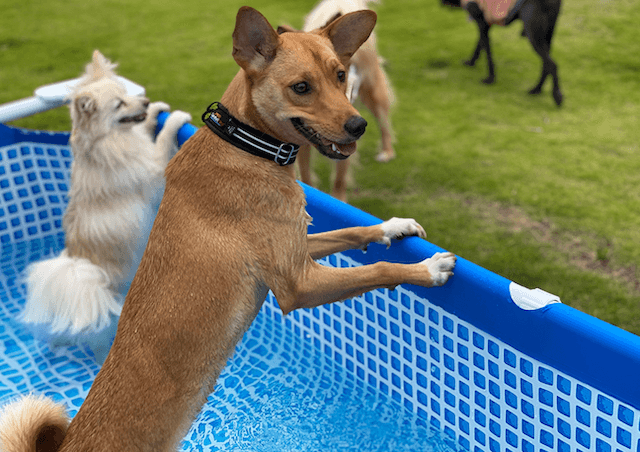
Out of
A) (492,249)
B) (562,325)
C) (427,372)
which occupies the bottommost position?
(492,249)

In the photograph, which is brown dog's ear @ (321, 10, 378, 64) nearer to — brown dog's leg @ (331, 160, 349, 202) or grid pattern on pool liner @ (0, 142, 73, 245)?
brown dog's leg @ (331, 160, 349, 202)

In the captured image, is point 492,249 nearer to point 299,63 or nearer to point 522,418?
point 522,418

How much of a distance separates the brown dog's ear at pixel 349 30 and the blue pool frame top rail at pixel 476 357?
0.58 metres

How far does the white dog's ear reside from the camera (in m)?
2.34

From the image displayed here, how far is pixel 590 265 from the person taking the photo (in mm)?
2982

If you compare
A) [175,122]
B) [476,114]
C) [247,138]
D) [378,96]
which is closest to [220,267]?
[247,138]

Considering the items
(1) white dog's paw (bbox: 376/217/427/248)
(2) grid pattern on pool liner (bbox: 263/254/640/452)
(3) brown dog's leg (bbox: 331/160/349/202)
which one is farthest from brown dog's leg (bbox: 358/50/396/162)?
(1) white dog's paw (bbox: 376/217/427/248)

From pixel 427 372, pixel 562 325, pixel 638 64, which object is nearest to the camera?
pixel 562 325

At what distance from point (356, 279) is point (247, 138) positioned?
0.51m

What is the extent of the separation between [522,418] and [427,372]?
0.38 metres

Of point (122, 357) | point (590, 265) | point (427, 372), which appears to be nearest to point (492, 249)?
point (590, 265)

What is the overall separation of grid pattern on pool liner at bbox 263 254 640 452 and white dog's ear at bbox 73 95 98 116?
1139mm

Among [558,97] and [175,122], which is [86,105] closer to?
[175,122]

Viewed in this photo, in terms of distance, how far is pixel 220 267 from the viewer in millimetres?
1616
